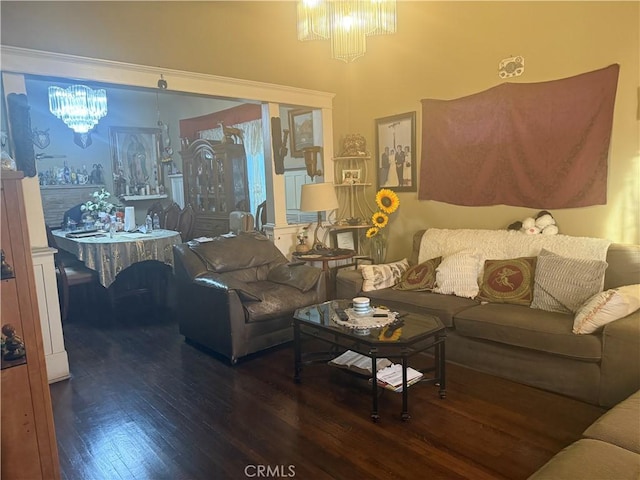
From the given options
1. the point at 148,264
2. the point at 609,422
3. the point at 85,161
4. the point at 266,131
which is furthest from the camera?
the point at 85,161

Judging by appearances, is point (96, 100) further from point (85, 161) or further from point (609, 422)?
point (609, 422)

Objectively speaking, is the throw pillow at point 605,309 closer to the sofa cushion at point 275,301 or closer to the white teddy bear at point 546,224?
the white teddy bear at point 546,224

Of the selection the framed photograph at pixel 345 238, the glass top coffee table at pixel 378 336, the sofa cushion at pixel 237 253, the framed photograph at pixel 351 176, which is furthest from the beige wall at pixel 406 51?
the glass top coffee table at pixel 378 336

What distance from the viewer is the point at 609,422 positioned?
64.7 inches

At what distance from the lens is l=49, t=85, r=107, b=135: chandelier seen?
4.84 m

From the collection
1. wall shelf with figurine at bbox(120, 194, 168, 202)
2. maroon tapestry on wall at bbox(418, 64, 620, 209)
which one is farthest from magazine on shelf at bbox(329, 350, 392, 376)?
wall shelf with figurine at bbox(120, 194, 168, 202)

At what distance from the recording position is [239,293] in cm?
316

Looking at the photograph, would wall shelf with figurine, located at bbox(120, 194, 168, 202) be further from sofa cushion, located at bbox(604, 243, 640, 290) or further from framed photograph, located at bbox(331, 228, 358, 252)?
sofa cushion, located at bbox(604, 243, 640, 290)

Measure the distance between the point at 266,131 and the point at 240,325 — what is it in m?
2.06

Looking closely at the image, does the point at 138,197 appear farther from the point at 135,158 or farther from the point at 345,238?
the point at 345,238

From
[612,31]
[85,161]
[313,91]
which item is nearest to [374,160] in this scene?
[313,91]

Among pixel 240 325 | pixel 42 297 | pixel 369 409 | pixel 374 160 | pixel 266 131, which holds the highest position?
pixel 266 131

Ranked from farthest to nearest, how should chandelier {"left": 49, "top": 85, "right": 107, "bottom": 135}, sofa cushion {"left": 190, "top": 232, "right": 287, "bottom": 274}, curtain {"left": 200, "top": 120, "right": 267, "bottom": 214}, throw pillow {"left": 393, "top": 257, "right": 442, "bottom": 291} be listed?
curtain {"left": 200, "top": 120, "right": 267, "bottom": 214}, chandelier {"left": 49, "top": 85, "right": 107, "bottom": 135}, sofa cushion {"left": 190, "top": 232, "right": 287, "bottom": 274}, throw pillow {"left": 393, "top": 257, "right": 442, "bottom": 291}

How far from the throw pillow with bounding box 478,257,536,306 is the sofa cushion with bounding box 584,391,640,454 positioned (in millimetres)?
1310
